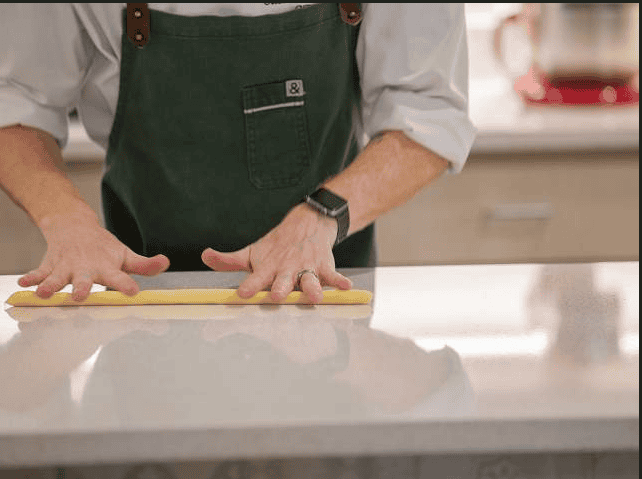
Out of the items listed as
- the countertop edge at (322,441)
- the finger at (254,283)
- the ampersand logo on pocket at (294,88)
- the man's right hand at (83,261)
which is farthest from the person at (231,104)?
the countertop edge at (322,441)

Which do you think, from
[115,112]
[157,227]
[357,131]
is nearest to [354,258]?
[357,131]

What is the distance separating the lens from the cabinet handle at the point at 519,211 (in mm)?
1860

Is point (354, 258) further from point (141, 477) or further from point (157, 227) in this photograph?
point (141, 477)

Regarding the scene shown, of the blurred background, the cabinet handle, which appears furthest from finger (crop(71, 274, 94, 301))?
the cabinet handle

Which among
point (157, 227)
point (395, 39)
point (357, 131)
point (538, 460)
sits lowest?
point (538, 460)

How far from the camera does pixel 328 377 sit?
2.06ft

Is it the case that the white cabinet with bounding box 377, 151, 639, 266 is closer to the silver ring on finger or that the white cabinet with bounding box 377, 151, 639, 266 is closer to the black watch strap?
the black watch strap

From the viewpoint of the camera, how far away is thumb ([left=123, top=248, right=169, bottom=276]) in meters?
0.90

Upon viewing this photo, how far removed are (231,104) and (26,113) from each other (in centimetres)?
28

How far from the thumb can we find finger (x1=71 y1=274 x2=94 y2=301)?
62 mm

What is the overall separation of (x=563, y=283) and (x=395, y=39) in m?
0.41

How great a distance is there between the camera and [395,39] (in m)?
1.12

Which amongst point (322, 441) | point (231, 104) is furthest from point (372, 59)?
point (322, 441)

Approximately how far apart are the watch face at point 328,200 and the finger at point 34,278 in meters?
0.32
